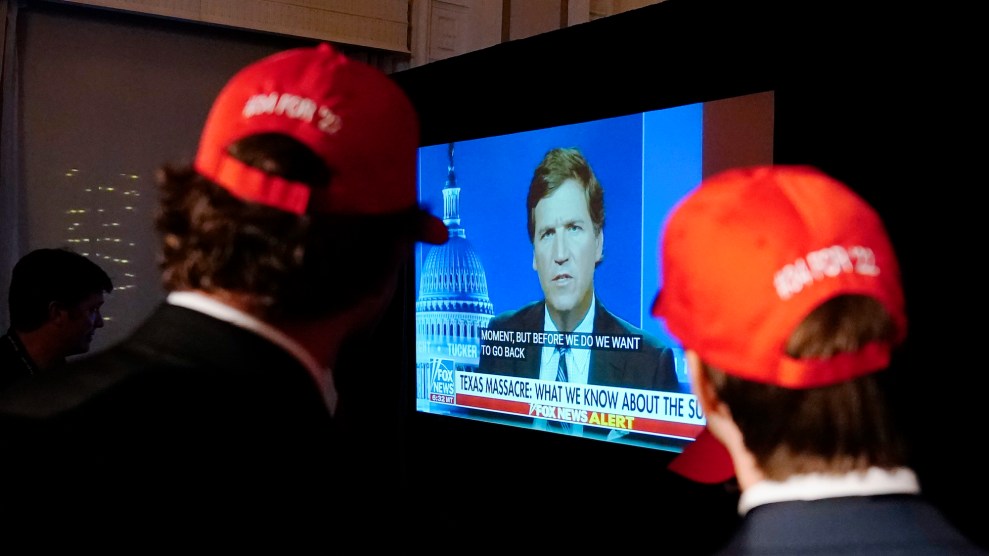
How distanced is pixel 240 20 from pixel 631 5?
1.72 metres

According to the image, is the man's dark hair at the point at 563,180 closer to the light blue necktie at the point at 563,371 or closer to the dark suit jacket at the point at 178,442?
the light blue necktie at the point at 563,371

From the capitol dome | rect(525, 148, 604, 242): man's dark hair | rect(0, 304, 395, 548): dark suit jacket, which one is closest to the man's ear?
the capitol dome

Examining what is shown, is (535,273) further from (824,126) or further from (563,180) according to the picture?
(824,126)

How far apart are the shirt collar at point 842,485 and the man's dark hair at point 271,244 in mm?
429

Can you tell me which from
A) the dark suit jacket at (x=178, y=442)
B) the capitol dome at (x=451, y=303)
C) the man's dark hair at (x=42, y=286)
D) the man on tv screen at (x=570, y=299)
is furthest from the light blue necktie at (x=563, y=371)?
the dark suit jacket at (x=178, y=442)

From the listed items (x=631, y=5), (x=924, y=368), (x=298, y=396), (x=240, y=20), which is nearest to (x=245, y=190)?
(x=298, y=396)

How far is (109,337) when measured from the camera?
A: 12.9 ft

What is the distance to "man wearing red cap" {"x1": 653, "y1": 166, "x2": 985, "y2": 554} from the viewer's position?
0.81m

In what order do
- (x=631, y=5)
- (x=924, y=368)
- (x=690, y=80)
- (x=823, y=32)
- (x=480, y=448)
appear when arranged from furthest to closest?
(x=631, y=5)
(x=480, y=448)
(x=690, y=80)
(x=823, y=32)
(x=924, y=368)

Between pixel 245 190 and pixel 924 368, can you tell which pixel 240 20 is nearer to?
pixel 924 368

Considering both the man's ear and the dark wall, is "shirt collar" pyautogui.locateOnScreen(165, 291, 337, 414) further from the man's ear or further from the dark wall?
the man's ear

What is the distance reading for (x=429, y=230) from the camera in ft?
3.35

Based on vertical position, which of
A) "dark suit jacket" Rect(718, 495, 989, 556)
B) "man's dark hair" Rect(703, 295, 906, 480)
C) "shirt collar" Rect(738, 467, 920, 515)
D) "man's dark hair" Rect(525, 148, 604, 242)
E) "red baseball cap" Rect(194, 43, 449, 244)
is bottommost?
"dark suit jacket" Rect(718, 495, 989, 556)

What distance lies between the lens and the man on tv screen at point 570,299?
2811 mm
